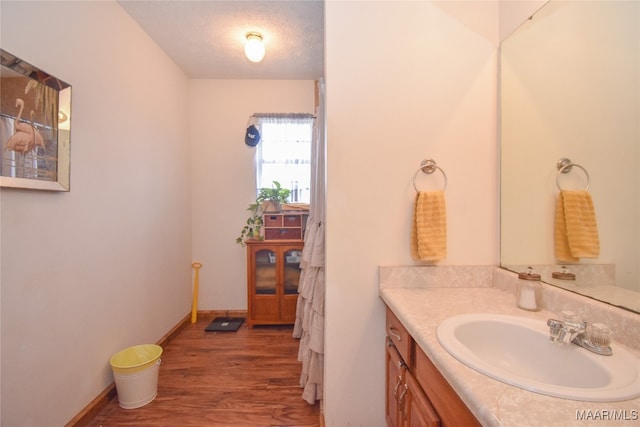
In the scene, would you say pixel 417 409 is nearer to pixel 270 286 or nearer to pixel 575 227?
pixel 575 227

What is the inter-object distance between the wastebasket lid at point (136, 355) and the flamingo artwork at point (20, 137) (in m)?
1.30

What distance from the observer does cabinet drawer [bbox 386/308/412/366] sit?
36.5 inches

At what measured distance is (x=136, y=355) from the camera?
5.70 feet

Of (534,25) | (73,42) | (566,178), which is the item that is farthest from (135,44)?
(566,178)

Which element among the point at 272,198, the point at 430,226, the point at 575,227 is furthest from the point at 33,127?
the point at 575,227

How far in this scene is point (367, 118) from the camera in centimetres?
121

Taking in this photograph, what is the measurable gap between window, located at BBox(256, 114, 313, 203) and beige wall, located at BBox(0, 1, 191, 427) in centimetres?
89

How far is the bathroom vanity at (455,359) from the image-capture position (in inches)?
19.0

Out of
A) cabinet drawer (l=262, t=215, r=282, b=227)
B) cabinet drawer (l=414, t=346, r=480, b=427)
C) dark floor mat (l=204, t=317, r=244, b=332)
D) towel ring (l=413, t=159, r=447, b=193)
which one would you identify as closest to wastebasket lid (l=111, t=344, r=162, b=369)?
dark floor mat (l=204, t=317, r=244, b=332)

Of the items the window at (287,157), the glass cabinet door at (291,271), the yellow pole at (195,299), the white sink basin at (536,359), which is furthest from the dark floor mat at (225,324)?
the white sink basin at (536,359)

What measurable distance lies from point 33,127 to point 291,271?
2.02 metres

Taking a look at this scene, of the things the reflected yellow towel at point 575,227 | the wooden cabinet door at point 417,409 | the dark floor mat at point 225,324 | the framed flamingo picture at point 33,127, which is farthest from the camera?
the dark floor mat at point 225,324

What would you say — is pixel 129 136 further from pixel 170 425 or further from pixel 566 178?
pixel 566 178

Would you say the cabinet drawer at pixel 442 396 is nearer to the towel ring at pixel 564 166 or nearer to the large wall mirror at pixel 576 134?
the large wall mirror at pixel 576 134
